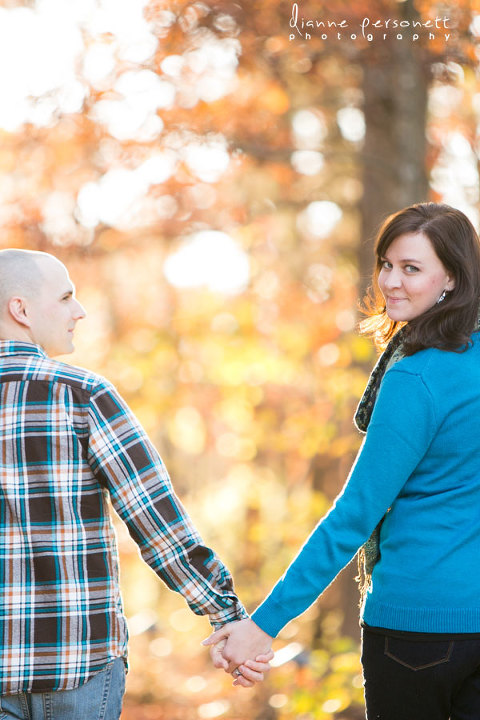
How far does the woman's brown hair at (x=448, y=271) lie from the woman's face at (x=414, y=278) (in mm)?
18

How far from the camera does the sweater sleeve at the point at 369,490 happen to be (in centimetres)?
229

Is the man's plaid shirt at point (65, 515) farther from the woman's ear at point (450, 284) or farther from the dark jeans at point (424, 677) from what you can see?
the woman's ear at point (450, 284)

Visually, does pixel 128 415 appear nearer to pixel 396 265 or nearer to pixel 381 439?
pixel 381 439

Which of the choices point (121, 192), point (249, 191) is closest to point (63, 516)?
point (121, 192)

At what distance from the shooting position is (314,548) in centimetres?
246

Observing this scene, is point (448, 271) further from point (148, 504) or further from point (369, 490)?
point (148, 504)

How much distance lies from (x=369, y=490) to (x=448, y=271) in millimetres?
697

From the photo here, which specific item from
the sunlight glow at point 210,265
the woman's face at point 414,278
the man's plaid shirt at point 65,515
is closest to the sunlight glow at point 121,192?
the sunlight glow at point 210,265

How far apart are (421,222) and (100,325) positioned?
11.9m

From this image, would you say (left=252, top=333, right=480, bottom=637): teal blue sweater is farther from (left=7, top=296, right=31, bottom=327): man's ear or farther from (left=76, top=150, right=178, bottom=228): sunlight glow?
(left=76, top=150, right=178, bottom=228): sunlight glow

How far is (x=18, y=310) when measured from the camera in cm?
242

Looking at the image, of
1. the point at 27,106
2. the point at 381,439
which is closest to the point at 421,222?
the point at 381,439

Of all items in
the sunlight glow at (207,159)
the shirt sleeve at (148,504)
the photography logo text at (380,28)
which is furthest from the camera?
the sunlight glow at (207,159)

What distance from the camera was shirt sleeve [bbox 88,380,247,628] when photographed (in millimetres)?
2363
